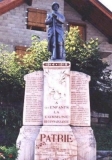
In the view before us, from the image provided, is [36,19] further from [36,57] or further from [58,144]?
[58,144]

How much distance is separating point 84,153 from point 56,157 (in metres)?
0.79

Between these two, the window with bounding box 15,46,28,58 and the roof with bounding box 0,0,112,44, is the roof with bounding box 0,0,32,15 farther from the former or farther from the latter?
the window with bounding box 15,46,28,58

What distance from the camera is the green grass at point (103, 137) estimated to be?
13.2 metres

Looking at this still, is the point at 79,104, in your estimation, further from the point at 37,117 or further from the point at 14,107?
the point at 14,107

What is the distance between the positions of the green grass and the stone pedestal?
300cm

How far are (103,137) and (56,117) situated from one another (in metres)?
4.44

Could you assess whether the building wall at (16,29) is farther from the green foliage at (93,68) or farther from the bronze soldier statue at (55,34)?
the bronze soldier statue at (55,34)

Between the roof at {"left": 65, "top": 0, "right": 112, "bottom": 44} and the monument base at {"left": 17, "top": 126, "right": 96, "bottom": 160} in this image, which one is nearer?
the monument base at {"left": 17, "top": 126, "right": 96, "bottom": 160}

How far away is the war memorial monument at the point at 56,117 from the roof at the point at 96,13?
963cm

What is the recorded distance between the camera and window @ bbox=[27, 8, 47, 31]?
1955cm

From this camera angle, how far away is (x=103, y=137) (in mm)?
14008

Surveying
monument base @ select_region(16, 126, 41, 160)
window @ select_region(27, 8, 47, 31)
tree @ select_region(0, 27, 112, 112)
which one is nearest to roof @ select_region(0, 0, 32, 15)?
window @ select_region(27, 8, 47, 31)

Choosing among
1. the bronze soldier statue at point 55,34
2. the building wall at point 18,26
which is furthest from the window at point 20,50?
the bronze soldier statue at point 55,34

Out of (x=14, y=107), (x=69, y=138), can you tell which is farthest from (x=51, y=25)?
(x=14, y=107)
